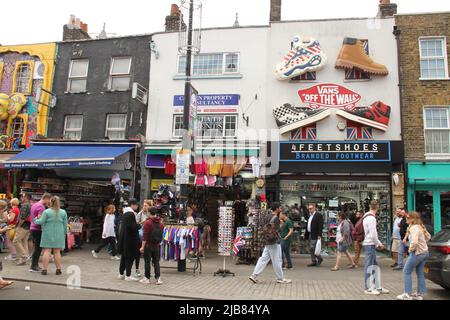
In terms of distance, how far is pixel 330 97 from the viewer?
51.9 ft

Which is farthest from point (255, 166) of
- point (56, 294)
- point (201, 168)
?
point (56, 294)

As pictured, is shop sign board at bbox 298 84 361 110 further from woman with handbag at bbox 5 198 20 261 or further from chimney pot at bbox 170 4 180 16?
woman with handbag at bbox 5 198 20 261

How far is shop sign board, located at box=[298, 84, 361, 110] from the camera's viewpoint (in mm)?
15680

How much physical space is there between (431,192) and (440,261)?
7.82 metres

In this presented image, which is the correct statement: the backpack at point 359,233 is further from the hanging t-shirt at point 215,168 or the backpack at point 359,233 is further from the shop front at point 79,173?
the shop front at point 79,173

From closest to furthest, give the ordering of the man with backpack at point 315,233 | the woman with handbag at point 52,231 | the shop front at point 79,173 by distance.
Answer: the woman with handbag at point 52,231
the man with backpack at point 315,233
the shop front at point 79,173

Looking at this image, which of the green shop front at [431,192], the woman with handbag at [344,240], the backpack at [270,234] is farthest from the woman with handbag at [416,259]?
the green shop front at [431,192]

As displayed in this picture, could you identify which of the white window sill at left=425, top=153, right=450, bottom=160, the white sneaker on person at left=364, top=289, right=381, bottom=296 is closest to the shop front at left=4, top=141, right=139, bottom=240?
the white sneaker on person at left=364, top=289, right=381, bottom=296

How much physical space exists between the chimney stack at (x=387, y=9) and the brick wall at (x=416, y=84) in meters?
0.61

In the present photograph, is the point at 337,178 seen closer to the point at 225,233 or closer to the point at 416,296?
the point at 225,233

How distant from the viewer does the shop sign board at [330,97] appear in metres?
15.7

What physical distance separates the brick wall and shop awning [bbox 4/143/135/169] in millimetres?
10931
